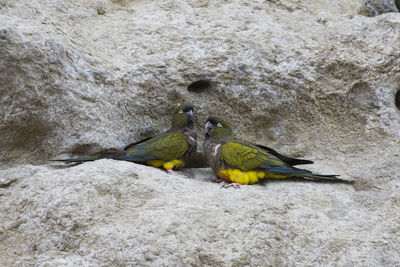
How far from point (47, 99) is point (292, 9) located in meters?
2.72

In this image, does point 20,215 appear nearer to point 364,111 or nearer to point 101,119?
point 101,119

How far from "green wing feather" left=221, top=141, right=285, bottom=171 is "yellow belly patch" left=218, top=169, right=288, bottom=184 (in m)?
0.04

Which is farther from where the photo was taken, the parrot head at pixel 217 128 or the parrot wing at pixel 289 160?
the parrot head at pixel 217 128

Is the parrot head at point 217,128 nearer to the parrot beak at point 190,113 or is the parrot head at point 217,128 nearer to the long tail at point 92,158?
the parrot beak at point 190,113

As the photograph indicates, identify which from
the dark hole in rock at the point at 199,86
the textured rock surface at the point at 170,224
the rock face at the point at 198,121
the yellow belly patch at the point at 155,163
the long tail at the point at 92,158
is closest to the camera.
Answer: the textured rock surface at the point at 170,224

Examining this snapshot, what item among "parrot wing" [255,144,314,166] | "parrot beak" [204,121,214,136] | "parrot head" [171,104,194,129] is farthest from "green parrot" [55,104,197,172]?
"parrot wing" [255,144,314,166]

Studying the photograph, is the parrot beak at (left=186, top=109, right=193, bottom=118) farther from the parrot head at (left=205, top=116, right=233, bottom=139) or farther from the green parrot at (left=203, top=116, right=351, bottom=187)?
the green parrot at (left=203, top=116, right=351, bottom=187)

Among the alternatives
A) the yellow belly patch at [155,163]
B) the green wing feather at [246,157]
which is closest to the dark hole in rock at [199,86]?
the green wing feather at [246,157]

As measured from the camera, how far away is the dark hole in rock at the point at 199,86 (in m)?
4.15

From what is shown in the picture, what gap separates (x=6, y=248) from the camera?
8.46 feet

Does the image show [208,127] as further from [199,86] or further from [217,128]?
[199,86]

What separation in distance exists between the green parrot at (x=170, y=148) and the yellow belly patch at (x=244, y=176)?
15.9 inches

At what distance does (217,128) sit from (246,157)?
1.48ft

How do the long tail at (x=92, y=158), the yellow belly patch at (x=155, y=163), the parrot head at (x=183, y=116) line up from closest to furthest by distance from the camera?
the long tail at (x=92, y=158)
the yellow belly patch at (x=155, y=163)
the parrot head at (x=183, y=116)
